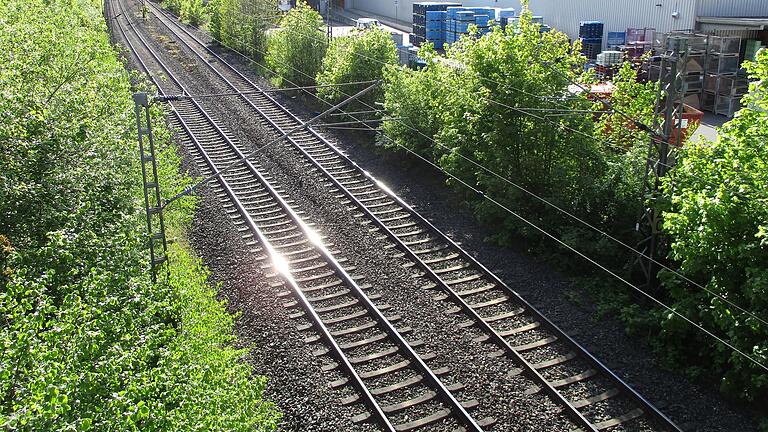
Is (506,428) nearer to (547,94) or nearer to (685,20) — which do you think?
(547,94)

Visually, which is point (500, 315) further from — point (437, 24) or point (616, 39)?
point (437, 24)

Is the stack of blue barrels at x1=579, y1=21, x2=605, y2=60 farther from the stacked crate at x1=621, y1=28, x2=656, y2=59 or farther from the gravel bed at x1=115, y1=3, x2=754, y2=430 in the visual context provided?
the gravel bed at x1=115, y1=3, x2=754, y2=430

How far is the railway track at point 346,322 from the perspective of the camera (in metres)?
10.4

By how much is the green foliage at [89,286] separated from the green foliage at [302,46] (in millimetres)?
12676

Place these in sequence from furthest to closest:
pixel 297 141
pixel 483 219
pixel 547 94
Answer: pixel 297 141, pixel 483 219, pixel 547 94

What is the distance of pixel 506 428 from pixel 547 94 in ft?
26.7

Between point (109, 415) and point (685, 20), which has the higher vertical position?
point (685, 20)

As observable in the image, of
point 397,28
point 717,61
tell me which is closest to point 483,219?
point 717,61

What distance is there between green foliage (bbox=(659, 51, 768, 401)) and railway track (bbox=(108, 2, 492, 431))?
13.1 feet

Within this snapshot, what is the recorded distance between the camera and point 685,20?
3117 cm

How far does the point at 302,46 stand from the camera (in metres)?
29.9

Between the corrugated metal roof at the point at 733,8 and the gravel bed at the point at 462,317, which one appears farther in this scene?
the corrugated metal roof at the point at 733,8

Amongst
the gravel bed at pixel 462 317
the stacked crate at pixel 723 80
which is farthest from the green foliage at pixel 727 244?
the stacked crate at pixel 723 80

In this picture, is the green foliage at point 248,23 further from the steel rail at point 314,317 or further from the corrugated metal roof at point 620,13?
the steel rail at point 314,317
